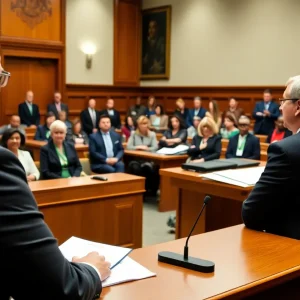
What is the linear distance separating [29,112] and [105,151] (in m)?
5.80

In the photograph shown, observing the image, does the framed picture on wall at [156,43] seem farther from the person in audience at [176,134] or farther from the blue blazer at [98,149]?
the blue blazer at [98,149]

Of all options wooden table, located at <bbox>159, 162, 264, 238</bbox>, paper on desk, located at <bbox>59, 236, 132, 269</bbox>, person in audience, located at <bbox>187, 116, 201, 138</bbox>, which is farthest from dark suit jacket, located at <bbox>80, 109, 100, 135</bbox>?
paper on desk, located at <bbox>59, 236, 132, 269</bbox>

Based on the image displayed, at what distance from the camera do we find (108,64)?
15250mm

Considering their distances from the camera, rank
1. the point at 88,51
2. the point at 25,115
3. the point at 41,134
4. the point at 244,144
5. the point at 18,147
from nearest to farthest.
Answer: the point at 18,147 → the point at 244,144 → the point at 41,134 → the point at 25,115 → the point at 88,51

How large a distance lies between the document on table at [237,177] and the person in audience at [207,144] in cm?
353

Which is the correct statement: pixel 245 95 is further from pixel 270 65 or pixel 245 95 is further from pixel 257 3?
pixel 257 3

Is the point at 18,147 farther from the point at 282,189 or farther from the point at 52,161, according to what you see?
the point at 282,189

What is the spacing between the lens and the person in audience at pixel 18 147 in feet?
18.8

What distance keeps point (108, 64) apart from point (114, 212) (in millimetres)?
10750

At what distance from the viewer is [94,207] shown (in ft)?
15.9

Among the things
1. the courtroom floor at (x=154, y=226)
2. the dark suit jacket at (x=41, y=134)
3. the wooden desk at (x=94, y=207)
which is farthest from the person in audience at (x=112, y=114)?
the wooden desk at (x=94, y=207)

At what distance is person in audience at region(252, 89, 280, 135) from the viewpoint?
11.9 metres

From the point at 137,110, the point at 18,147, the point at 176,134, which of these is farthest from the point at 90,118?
the point at 18,147

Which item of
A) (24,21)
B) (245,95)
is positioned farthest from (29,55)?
(245,95)
